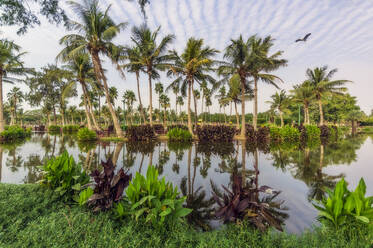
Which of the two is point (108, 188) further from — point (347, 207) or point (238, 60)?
point (238, 60)

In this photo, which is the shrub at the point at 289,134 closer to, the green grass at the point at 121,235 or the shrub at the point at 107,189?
the green grass at the point at 121,235

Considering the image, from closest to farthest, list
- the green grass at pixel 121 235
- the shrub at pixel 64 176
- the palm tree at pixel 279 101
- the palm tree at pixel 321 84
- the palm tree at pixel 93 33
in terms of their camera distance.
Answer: the green grass at pixel 121 235
the shrub at pixel 64 176
the palm tree at pixel 93 33
the palm tree at pixel 321 84
the palm tree at pixel 279 101

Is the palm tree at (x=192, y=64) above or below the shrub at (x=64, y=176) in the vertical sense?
above

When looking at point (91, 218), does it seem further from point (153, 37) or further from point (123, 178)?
point (153, 37)

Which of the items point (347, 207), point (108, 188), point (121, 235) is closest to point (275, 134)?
point (347, 207)

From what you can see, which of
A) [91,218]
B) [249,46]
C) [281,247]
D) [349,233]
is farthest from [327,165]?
[249,46]

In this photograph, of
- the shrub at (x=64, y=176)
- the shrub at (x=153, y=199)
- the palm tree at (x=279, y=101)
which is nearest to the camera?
the shrub at (x=153, y=199)

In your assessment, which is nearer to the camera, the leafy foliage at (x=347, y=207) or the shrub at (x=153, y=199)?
the leafy foliage at (x=347, y=207)

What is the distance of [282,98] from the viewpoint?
1585 inches

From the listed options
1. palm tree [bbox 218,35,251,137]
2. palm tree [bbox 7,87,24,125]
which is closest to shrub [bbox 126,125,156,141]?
palm tree [bbox 218,35,251,137]

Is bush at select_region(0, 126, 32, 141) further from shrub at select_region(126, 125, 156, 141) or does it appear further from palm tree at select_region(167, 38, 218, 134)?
palm tree at select_region(167, 38, 218, 134)

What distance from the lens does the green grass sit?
1.93m

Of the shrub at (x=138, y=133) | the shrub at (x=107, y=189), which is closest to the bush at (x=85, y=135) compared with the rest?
the shrub at (x=138, y=133)

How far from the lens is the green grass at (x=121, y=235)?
1.93 m
